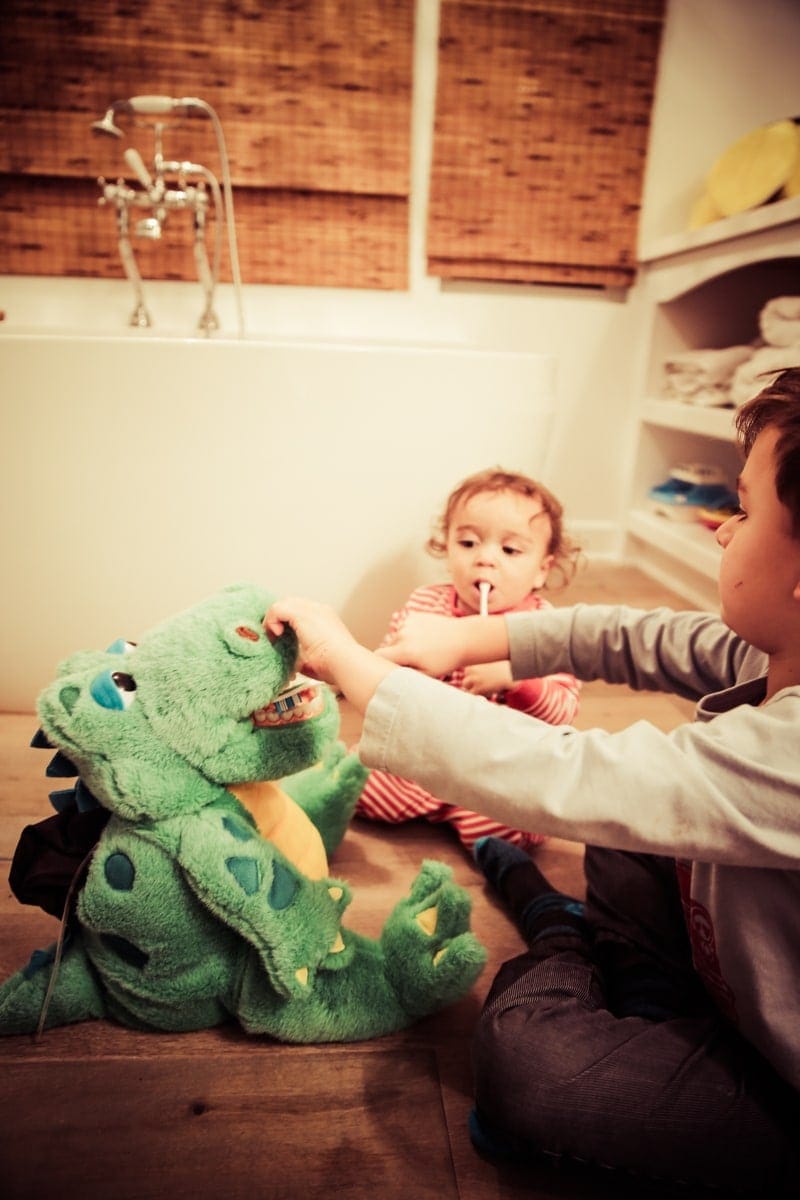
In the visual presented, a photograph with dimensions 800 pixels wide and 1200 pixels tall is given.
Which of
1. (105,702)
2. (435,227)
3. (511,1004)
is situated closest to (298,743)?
(105,702)

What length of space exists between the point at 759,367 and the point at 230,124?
1.54m

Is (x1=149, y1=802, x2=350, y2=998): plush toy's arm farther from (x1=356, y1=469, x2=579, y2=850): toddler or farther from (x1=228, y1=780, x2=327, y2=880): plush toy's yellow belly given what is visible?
(x1=356, y1=469, x2=579, y2=850): toddler

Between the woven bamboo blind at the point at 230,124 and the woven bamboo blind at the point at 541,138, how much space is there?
0.15 metres

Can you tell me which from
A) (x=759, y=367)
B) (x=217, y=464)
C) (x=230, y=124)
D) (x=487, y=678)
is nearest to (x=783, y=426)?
(x=487, y=678)

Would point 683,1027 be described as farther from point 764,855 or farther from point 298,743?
point 298,743

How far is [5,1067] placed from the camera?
2.26 ft

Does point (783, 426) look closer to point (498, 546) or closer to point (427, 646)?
point (427, 646)

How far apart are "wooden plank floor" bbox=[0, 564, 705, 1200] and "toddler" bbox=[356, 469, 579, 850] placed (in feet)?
0.92

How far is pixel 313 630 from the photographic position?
25.1 inches

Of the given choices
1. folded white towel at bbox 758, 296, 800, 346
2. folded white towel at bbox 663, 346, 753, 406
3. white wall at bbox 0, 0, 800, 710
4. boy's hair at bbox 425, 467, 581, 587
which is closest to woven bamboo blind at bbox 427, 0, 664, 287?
white wall at bbox 0, 0, 800, 710

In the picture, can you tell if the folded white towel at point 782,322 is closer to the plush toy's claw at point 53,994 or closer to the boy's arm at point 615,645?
the boy's arm at point 615,645

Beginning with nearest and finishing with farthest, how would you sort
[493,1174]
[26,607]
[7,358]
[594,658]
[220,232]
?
1. [493,1174]
2. [594,658]
3. [7,358]
4. [26,607]
5. [220,232]

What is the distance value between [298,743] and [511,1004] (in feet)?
0.98

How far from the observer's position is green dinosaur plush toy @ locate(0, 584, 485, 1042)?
633 millimetres
